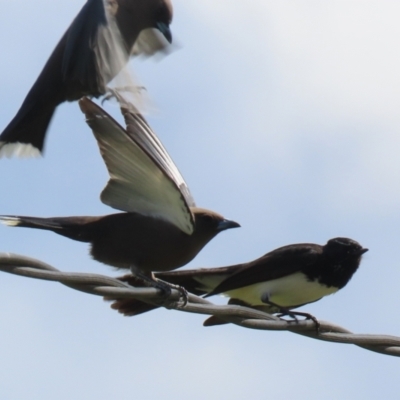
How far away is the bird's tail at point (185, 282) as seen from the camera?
6.43 metres

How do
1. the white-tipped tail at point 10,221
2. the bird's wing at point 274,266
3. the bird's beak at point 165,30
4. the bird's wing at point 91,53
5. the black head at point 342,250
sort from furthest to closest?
1. the bird's beak at point 165,30
2. the black head at point 342,250
3. the bird's wing at point 91,53
4. the bird's wing at point 274,266
5. the white-tipped tail at point 10,221

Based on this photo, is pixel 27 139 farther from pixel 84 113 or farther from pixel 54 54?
pixel 84 113

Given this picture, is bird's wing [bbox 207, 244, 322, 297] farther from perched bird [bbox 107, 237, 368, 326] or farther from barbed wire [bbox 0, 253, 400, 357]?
barbed wire [bbox 0, 253, 400, 357]

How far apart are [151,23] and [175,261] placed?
353cm

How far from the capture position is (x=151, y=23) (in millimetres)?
9188

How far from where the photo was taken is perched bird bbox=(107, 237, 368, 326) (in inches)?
290

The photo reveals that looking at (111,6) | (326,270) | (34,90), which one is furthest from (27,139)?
(326,270)

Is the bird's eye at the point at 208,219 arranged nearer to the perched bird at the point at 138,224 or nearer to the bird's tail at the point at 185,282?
the perched bird at the point at 138,224

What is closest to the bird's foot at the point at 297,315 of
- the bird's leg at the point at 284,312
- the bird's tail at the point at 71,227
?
the bird's leg at the point at 284,312

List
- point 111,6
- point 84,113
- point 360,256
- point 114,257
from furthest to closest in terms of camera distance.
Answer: point 111,6 < point 360,256 < point 114,257 < point 84,113

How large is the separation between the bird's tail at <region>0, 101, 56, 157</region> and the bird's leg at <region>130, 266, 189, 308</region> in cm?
224

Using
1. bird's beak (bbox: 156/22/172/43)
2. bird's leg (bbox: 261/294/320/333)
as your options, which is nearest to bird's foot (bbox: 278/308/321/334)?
bird's leg (bbox: 261/294/320/333)

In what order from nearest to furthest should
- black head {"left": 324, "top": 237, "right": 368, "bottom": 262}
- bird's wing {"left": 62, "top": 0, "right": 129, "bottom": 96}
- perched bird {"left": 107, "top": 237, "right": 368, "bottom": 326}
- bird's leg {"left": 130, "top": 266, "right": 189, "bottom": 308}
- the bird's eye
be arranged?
bird's leg {"left": 130, "top": 266, "right": 189, "bottom": 308} < the bird's eye < perched bird {"left": 107, "top": 237, "right": 368, "bottom": 326} < bird's wing {"left": 62, "top": 0, "right": 129, "bottom": 96} < black head {"left": 324, "top": 237, "right": 368, "bottom": 262}

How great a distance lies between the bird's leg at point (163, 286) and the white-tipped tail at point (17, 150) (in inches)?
87.2
